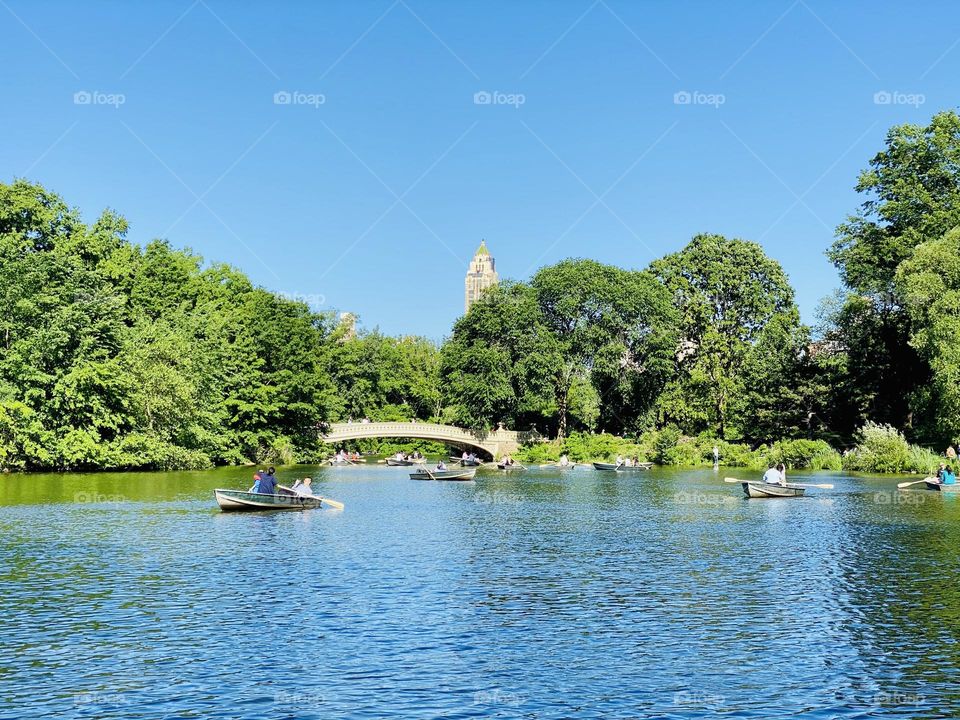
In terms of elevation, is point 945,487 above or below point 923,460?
below

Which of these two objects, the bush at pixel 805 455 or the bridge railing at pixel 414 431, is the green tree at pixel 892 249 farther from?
the bridge railing at pixel 414 431

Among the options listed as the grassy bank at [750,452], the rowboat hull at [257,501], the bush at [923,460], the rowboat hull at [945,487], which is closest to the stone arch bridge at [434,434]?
the grassy bank at [750,452]

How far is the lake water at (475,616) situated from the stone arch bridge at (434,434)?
53.1 meters

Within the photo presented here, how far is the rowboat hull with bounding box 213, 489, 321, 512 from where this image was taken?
3856cm

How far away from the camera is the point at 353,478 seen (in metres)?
66.8

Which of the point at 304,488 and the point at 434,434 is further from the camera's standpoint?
the point at 434,434

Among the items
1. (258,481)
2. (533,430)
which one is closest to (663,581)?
(258,481)

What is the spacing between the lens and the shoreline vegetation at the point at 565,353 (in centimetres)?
6016

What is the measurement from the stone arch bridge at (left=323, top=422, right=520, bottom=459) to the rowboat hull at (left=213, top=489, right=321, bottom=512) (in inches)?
1884

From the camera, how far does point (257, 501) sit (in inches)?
1549

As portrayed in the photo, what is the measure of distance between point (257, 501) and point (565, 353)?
62.9m

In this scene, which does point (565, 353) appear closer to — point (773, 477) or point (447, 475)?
point (447, 475)

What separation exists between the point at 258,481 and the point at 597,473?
4022cm

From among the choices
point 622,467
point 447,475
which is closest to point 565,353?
point 622,467
